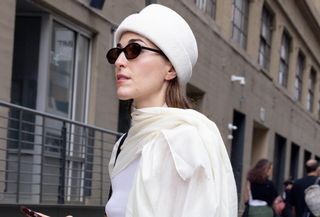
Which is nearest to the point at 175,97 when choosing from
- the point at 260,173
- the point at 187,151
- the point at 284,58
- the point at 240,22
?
the point at 187,151

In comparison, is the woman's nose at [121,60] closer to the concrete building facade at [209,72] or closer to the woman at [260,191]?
the concrete building facade at [209,72]

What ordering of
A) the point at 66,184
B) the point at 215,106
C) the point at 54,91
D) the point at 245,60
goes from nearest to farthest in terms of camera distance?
the point at 66,184 → the point at 54,91 → the point at 215,106 → the point at 245,60

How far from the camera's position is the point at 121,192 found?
259 centimetres

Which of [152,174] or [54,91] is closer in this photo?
[152,174]

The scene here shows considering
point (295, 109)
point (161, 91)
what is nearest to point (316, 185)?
point (161, 91)

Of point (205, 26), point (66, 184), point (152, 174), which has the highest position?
point (205, 26)

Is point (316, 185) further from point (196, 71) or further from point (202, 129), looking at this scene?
point (202, 129)

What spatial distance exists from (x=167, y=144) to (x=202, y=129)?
0.44 ft

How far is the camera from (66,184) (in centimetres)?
981

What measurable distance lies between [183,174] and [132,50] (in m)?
0.53

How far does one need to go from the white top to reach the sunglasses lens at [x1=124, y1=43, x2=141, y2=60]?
1.26ft

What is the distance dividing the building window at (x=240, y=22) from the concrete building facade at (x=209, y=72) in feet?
0.10

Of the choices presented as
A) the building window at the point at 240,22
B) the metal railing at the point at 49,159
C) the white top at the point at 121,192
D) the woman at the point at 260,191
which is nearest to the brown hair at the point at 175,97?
the white top at the point at 121,192

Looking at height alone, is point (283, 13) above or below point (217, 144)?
above
